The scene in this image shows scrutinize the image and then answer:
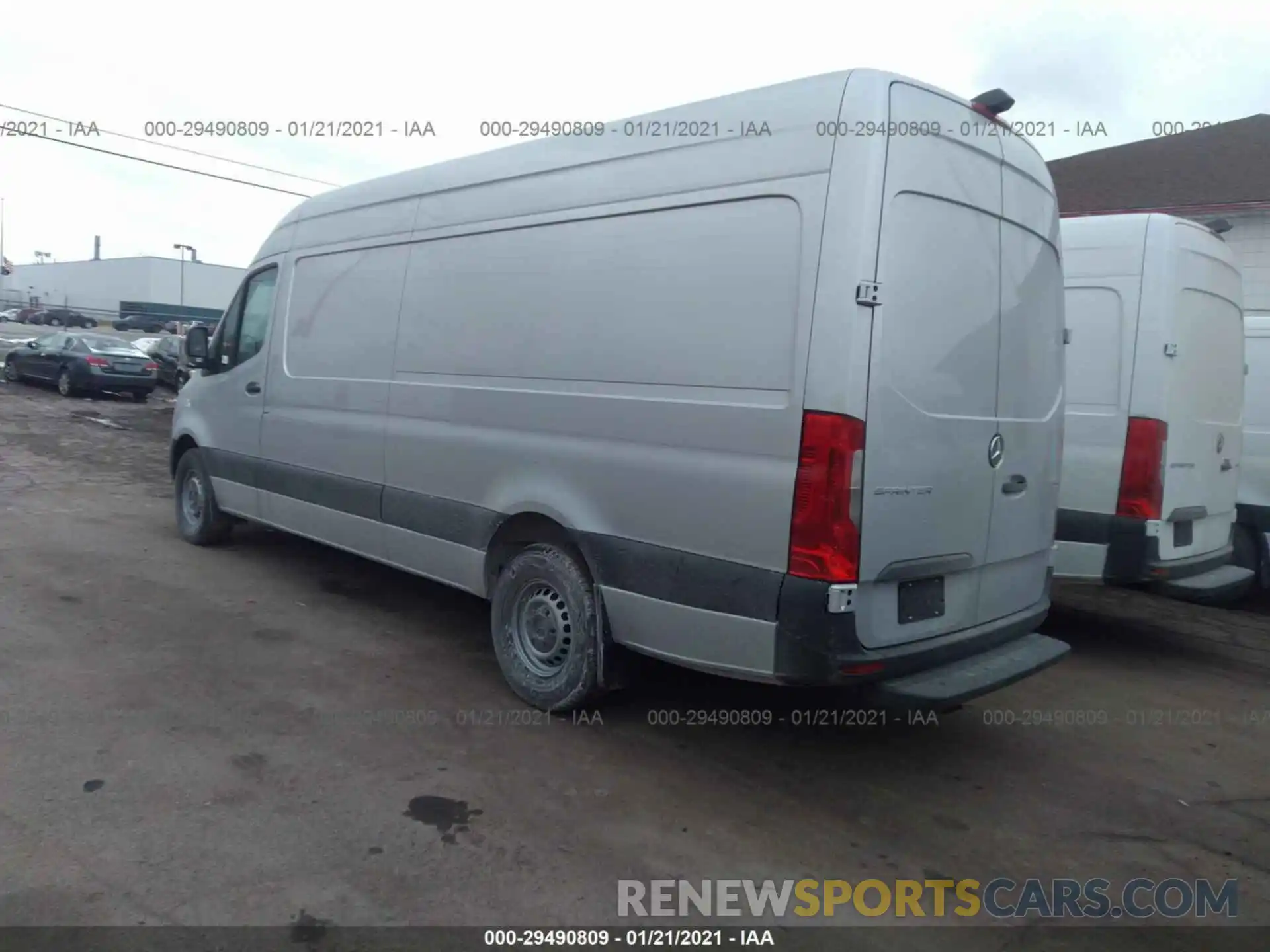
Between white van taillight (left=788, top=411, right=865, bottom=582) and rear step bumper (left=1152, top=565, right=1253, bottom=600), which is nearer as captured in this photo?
white van taillight (left=788, top=411, right=865, bottom=582)

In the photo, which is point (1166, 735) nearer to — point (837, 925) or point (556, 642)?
point (837, 925)

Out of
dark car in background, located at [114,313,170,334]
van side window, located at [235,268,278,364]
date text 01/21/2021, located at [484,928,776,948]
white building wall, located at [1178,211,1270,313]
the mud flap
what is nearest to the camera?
date text 01/21/2021, located at [484,928,776,948]

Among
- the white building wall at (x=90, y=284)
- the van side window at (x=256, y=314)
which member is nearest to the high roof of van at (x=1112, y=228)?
the van side window at (x=256, y=314)

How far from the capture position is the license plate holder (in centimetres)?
398

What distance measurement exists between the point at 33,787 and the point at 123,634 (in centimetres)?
203


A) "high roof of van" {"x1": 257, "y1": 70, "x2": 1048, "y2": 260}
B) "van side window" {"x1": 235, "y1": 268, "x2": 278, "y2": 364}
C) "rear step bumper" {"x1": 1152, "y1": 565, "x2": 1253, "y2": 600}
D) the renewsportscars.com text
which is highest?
"high roof of van" {"x1": 257, "y1": 70, "x2": 1048, "y2": 260}

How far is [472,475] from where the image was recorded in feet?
17.1

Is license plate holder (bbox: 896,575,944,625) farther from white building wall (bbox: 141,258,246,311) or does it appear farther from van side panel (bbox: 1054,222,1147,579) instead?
white building wall (bbox: 141,258,246,311)

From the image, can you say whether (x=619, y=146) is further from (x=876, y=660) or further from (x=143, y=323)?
(x=143, y=323)

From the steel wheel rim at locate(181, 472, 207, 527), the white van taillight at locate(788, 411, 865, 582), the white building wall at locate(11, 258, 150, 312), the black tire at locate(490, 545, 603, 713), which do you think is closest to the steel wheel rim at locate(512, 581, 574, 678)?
the black tire at locate(490, 545, 603, 713)

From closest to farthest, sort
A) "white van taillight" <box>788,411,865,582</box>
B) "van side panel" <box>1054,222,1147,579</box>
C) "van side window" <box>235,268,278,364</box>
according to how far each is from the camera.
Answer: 1. "white van taillight" <box>788,411,865,582</box>
2. "van side panel" <box>1054,222,1147,579</box>
3. "van side window" <box>235,268,278,364</box>

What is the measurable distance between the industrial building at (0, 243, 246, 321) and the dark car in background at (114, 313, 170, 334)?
875 cm

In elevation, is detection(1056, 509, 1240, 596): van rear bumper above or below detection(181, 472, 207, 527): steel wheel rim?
above

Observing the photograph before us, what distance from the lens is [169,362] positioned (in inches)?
1023
